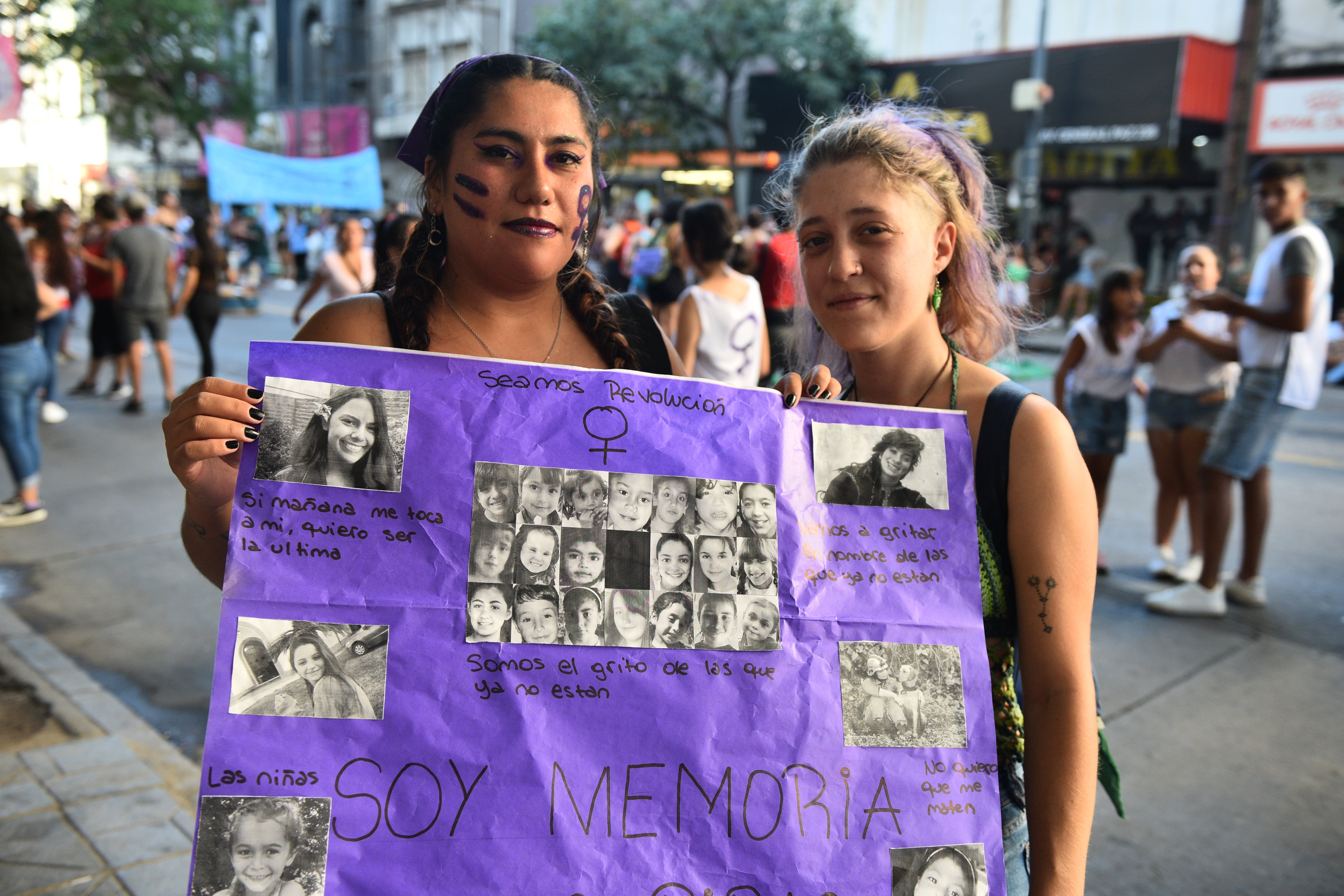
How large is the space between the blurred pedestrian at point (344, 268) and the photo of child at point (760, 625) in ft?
25.8

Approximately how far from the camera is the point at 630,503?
1354 mm

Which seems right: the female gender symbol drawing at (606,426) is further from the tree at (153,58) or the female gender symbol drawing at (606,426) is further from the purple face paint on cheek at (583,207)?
the tree at (153,58)

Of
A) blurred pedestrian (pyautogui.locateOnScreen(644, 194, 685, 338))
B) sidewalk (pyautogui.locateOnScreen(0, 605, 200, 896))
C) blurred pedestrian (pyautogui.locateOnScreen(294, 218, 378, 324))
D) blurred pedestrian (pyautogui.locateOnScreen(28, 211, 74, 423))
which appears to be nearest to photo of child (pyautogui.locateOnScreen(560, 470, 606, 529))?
sidewalk (pyautogui.locateOnScreen(0, 605, 200, 896))

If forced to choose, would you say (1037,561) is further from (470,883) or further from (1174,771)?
(1174,771)

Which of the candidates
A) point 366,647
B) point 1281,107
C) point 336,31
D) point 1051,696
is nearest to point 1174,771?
point 1051,696

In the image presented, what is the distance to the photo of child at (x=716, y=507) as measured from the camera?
1371 mm

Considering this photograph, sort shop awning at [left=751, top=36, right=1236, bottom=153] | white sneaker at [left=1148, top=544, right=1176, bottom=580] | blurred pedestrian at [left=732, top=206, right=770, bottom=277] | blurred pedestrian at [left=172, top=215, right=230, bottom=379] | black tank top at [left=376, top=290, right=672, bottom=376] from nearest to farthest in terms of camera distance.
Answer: black tank top at [left=376, top=290, right=672, bottom=376] → white sneaker at [left=1148, top=544, right=1176, bottom=580] → blurred pedestrian at [left=732, top=206, right=770, bottom=277] → blurred pedestrian at [left=172, top=215, right=230, bottom=379] → shop awning at [left=751, top=36, right=1236, bottom=153]

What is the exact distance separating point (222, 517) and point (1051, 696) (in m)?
1.15

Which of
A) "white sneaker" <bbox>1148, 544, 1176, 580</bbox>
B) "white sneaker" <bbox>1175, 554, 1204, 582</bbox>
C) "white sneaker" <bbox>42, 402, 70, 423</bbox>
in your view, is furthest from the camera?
"white sneaker" <bbox>42, 402, 70, 423</bbox>

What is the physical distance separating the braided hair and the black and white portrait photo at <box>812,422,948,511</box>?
0.40 metres

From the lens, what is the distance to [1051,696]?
1385 millimetres

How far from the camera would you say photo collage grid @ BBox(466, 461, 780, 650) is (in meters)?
1.30

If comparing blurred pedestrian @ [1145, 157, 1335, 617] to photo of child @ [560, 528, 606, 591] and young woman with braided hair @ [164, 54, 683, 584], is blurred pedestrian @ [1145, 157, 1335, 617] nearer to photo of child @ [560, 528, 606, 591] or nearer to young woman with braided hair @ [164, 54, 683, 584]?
young woman with braided hair @ [164, 54, 683, 584]

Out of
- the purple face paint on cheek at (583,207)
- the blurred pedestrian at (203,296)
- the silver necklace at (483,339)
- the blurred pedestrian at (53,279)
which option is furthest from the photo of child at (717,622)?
the blurred pedestrian at (203,296)
